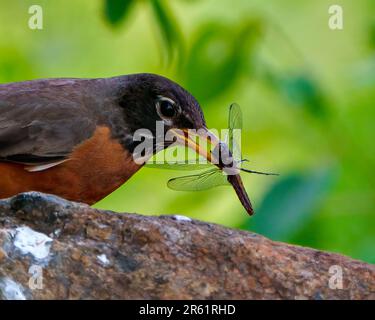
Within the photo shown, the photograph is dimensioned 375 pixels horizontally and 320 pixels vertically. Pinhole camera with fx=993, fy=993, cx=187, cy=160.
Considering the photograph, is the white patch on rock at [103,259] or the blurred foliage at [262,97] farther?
the blurred foliage at [262,97]

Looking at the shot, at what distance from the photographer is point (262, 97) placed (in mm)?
10938

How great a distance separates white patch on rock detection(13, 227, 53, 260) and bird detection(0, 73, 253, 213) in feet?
4.63

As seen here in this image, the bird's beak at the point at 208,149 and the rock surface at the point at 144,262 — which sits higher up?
the bird's beak at the point at 208,149

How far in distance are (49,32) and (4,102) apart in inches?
144

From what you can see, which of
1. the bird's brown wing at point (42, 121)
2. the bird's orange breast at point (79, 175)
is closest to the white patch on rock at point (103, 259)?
the bird's orange breast at point (79, 175)

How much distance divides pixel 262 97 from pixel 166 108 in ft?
Result: 12.4

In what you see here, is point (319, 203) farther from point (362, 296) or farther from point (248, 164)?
point (362, 296)

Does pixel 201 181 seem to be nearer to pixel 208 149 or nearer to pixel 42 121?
pixel 208 149

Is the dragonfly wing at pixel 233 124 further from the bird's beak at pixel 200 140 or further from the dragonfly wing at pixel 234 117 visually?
the bird's beak at pixel 200 140

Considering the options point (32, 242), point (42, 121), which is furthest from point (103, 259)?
point (42, 121)

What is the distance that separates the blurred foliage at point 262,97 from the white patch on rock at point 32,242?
2.25 meters

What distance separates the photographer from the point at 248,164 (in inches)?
353

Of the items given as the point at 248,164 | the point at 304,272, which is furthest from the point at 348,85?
the point at 304,272

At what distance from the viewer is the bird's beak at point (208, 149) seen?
7.03 metres
